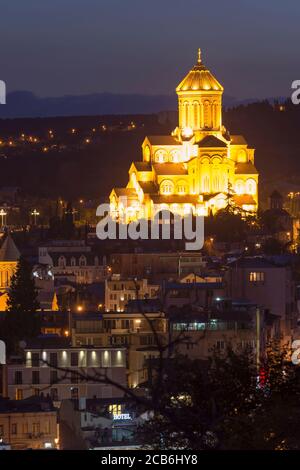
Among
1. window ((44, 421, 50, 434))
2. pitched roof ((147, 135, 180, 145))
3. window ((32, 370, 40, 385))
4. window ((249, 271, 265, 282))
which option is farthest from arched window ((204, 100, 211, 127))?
window ((44, 421, 50, 434))

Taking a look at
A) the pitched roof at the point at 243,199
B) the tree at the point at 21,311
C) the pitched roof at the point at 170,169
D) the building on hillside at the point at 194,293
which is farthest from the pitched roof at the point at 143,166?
the building on hillside at the point at 194,293

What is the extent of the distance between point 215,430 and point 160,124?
144742mm

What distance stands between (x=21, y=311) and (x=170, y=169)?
4453 cm

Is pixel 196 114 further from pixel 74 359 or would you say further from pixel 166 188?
pixel 74 359

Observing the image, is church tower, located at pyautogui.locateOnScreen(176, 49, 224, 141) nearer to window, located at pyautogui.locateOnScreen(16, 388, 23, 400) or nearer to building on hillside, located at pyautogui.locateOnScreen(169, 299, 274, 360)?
building on hillside, located at pyautogui.locateOnScreen(169, 299, 274, 360)

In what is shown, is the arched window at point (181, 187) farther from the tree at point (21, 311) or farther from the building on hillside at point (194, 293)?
the building on hillside at point (194, 293)

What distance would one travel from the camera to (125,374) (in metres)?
42.7

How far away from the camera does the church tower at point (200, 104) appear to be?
102 metres

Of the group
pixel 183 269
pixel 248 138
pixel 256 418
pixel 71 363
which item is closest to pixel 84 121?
pixel 248 138

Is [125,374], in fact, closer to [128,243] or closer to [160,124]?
[128,243]

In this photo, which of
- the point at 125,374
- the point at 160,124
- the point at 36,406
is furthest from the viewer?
the point at 160,124

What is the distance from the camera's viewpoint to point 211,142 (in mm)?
98938

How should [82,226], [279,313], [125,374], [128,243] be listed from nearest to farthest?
1. [125,374]
2. [279,313]
3. [128,243]
4. [82,226]

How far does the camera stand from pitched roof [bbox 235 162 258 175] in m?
99.0
